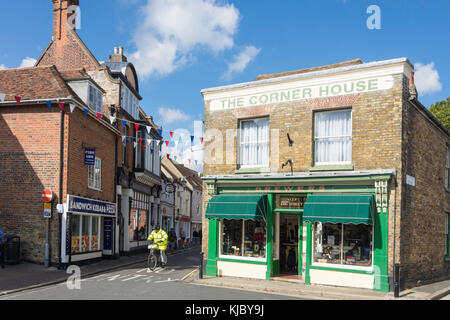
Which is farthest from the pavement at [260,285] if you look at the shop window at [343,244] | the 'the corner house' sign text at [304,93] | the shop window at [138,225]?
the shop window at [138,225]

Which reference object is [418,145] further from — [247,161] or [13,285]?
[13,285]

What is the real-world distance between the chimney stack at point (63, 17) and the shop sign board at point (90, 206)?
37.1 feet

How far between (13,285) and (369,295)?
10.4 metres

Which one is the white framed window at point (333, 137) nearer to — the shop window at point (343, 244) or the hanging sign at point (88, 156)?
the shop window at point (343, 244)

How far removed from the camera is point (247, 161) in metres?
16.9

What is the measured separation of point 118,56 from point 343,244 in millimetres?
24188

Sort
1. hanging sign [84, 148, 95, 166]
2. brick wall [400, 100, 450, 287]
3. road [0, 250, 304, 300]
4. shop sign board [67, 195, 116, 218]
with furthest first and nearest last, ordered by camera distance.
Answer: hanging sign [84, 148, 95, 166] → shop sign board [67, 195, 116, 218] → brick wall [400, 100, 450, 287] → road [0, 250, 304, 300]

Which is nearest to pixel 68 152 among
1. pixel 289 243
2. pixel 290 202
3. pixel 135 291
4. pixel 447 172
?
pixel 135 291

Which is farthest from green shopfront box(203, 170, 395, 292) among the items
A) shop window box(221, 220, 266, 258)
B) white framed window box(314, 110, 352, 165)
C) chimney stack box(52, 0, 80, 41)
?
chimney stack box(52, 0, 80, 41)

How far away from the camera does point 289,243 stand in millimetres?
17656

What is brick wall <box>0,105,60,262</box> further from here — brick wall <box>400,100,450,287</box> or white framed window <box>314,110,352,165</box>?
brick wall <box>400,100,450,287</box>

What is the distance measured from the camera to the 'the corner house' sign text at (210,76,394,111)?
14.4 meters

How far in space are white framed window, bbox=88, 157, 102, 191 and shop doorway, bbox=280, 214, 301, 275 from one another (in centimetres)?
955

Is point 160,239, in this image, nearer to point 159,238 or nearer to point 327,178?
point 159,238
